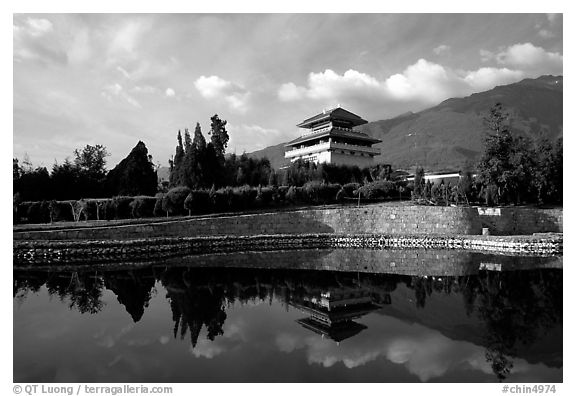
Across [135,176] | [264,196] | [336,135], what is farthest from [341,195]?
[135,176]

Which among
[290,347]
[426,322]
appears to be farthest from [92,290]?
[426,322]

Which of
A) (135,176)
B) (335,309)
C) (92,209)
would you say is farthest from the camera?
(135,176)

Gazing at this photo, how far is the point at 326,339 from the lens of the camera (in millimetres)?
7348

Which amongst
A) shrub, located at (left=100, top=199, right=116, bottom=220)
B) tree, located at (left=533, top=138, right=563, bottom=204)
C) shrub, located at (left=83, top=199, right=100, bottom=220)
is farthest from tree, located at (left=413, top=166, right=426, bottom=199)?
shrub, located at (left=83, top=199, right=100, bottom=220)

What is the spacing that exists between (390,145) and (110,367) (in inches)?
4751

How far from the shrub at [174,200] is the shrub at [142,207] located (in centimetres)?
95

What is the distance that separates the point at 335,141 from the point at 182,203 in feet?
63.0

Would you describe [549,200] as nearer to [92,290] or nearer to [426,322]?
[426,322]

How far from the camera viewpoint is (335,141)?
39375 millimetres

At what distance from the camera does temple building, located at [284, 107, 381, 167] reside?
128ft

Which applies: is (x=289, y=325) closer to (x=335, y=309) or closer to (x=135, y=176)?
(x=335, y=309)

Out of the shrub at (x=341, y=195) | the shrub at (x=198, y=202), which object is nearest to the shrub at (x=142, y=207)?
the shrub at (x=198, y=202)

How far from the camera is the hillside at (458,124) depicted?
334 feet
